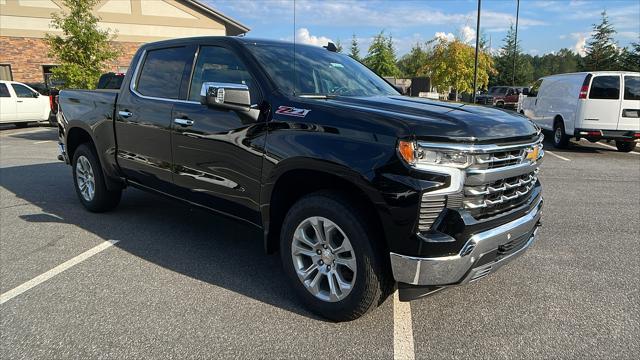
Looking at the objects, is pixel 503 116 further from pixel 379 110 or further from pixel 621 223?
pixel 621 223

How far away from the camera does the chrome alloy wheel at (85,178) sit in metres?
5.42

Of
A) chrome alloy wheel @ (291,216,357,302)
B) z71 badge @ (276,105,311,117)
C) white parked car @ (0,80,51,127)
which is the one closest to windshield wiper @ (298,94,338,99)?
z71 badge @ (276,105,311,117)

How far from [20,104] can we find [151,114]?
1510 centimetres

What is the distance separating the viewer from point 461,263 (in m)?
2.61

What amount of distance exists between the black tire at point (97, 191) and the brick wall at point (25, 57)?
20179 millimetres

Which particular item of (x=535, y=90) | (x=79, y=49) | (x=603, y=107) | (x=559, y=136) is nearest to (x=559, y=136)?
(x=559, y=136)

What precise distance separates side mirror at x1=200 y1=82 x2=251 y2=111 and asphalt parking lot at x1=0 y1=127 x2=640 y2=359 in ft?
4.61

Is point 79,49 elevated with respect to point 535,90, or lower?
elevated

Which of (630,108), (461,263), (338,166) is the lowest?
(461,263)

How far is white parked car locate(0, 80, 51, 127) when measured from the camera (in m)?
15.8

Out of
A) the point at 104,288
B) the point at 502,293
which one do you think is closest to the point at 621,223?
the point at 502,293

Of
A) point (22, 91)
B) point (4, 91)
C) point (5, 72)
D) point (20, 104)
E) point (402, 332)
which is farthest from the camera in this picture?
point (5, 72)

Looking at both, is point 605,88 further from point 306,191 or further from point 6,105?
point 6,105

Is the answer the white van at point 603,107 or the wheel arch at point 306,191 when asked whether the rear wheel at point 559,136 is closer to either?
the white van at point 603,107
